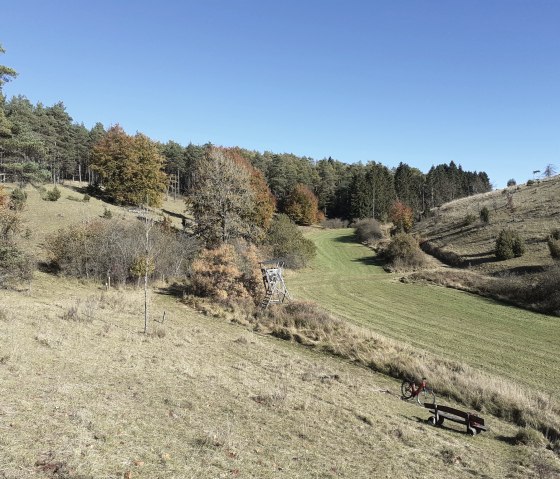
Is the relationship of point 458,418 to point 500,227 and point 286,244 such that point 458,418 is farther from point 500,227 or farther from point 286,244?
point 500,227

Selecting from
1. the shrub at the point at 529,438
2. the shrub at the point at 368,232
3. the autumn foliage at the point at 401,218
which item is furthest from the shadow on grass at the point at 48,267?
the autumn foliage at the point at 401,218

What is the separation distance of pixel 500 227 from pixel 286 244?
30169 millimetres

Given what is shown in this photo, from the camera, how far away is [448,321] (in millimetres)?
30141

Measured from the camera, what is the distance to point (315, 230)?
8831 centimetres

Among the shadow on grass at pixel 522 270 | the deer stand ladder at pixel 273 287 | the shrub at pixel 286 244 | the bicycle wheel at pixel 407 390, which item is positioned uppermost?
the shrub at pixel 286 244

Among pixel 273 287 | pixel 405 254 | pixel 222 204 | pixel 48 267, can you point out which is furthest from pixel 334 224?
pixel 48 267

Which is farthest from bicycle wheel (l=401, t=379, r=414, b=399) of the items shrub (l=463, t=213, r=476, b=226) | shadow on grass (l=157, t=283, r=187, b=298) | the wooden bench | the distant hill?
shrub (l=463, t=213, r=476, b=226)

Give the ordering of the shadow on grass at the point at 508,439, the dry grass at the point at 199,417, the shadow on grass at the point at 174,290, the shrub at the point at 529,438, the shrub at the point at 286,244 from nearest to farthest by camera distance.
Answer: the dry grass at the point at 199,417, the shrub at the point at 529,438, the shadow on grass at the point at 508,439, the shadow on grass at the point at 174,290, the shrub at the point at 286,244

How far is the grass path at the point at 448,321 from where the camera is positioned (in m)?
21.4

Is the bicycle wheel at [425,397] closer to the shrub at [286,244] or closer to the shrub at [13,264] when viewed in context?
the shrub at [13,264]

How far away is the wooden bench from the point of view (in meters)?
12.5

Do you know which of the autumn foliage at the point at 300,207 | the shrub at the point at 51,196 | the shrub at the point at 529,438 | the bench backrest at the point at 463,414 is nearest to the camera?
the shrub at the point at 529,438

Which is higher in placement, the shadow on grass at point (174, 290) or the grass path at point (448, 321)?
the shadow on grass at point (174, 290)

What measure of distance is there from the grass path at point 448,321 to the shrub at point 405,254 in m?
3.85
